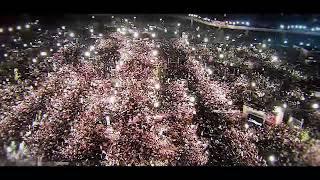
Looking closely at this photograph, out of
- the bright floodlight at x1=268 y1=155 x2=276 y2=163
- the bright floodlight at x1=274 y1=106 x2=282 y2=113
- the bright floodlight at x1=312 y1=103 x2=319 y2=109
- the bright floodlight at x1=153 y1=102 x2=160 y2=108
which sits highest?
the bright floodlight at x1=312 y1=103 x2=319 y2=109

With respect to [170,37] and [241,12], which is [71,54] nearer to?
[170,37]

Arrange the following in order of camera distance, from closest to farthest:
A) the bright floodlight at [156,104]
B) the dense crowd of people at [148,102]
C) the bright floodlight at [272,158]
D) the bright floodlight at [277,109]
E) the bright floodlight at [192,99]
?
the bright floodlight at [272,158]
the dense crowd of people at [148,102]
the bright floodlight at [277,109]
the bright floodlight at [156,104]
the bright floodlight at [192,99]

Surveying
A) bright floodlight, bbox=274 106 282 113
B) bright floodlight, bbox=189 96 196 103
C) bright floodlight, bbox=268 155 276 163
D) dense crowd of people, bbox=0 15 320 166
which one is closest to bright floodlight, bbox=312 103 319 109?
dense crowd of people, bbox=0 15 320 166

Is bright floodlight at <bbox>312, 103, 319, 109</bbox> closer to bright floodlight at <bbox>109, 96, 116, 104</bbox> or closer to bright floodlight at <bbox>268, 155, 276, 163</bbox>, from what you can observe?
bright floodlight at <bbox>268, 155, 276, 163</bbox>

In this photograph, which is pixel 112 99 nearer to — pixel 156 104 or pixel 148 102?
pixel 148 102

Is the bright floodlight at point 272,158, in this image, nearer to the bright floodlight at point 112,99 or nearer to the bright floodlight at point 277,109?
the bright floodlight at point 277,109

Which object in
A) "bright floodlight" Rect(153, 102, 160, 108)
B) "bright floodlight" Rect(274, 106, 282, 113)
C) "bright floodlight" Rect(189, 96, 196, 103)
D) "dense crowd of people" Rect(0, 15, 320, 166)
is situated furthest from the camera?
"bright floodlight" Rect(189, 96, 196, 103)

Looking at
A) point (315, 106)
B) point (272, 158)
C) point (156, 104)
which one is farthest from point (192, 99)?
point (315, 106)

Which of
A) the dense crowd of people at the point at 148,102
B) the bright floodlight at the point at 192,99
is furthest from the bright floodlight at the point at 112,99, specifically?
the bright floodlight at the point at 192,99

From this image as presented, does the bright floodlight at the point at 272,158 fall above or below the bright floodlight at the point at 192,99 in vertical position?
below

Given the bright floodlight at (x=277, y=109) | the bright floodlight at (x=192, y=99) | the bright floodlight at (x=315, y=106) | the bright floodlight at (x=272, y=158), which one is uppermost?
the bright floodlight at (x=315, y=106)

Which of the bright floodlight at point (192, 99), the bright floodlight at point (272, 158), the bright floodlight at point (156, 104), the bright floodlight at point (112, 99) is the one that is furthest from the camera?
the bright floodlight at point (192, 99)
